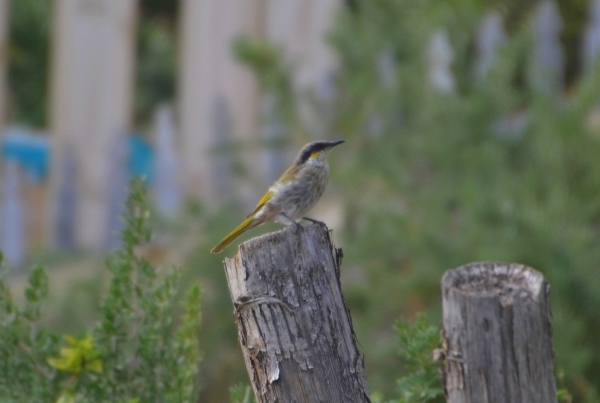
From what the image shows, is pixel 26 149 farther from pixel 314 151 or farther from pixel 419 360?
pixel 419 360

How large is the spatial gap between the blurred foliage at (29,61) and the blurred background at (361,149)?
1471mm

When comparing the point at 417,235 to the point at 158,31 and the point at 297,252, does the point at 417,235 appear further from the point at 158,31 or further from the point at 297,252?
the point at 158,31

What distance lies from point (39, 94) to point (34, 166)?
72.0 inches

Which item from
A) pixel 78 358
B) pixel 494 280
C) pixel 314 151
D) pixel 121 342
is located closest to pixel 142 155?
pixel 314 151

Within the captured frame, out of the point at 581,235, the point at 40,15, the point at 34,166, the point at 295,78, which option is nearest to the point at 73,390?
the point at 581,235

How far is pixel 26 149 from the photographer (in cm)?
830

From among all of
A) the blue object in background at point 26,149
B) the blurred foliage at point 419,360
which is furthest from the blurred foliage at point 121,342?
the blue object in background at point 26,149

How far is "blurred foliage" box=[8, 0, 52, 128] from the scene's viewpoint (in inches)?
392

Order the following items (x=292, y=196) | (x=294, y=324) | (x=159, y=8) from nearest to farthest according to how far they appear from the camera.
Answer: (x=294, y=324), (x=292, y=196), (x=159, y=8)

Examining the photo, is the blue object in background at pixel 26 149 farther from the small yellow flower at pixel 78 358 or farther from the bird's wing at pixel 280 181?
the small yellow flower at pixel 78 358

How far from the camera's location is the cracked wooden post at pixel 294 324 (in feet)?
6.86

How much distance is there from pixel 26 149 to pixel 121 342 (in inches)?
238

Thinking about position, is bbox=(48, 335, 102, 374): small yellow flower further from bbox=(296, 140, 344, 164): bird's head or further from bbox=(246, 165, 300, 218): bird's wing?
bbox=(296, 140, 344, 164): bird's head

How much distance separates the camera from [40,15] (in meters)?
10.1
